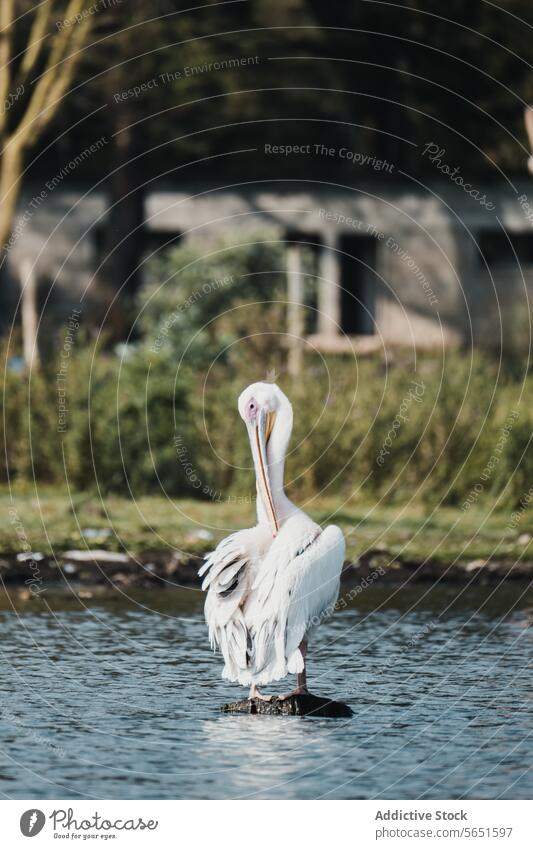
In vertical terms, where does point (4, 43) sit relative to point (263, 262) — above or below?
above

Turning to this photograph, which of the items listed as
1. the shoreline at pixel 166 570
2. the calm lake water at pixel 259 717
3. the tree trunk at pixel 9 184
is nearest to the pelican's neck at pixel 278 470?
the calm lake water at pixel 259 717

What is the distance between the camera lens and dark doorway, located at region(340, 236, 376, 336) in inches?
1484

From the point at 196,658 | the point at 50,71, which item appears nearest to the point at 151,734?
the point at 196,658

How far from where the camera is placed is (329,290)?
35.0 m

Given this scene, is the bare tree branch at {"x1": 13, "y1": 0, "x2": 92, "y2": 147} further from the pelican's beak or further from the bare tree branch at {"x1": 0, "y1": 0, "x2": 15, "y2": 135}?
the pelican's beak

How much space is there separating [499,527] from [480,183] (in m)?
21.3

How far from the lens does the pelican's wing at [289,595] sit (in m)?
9.53

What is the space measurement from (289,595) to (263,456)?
1.01 m

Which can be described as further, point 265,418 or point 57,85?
point 57,85

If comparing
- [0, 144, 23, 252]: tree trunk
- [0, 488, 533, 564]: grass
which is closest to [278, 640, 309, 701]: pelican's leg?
[0, 488, 533, 564]: grass

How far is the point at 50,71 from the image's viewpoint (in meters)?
22.8

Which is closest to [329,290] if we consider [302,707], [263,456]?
[263,456]

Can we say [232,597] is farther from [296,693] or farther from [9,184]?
[9,184]

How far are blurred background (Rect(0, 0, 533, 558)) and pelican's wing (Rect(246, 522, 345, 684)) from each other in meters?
2.16
